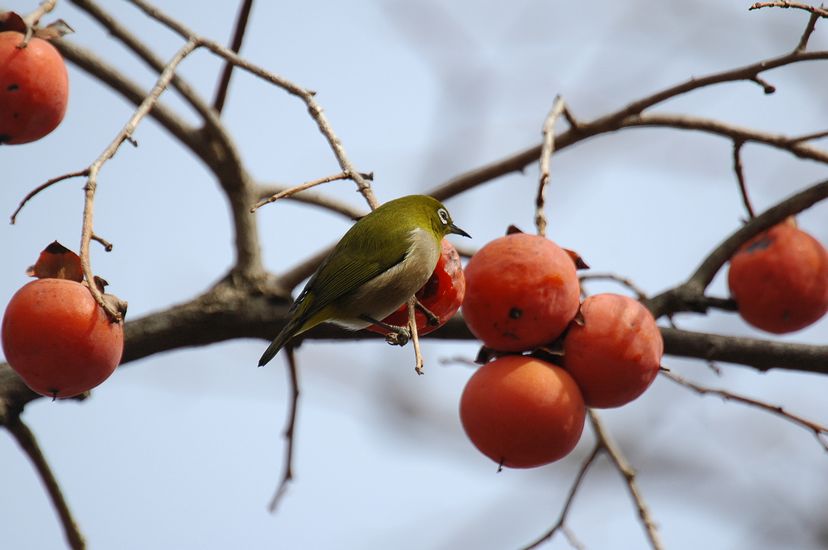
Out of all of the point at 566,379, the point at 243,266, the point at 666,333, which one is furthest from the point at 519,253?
the point at 243,266

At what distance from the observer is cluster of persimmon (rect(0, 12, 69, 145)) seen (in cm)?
256

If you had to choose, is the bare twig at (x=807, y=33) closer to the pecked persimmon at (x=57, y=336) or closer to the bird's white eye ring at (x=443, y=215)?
the bird's white eye ring at (x=443, y=215)

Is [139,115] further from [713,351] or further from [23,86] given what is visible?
[713,351]

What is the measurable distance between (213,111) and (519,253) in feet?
5.41

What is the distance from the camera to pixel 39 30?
273cm

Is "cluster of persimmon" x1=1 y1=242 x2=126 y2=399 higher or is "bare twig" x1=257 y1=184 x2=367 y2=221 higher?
"bare twig" x1=257 y1=184 x2=367 y2=221

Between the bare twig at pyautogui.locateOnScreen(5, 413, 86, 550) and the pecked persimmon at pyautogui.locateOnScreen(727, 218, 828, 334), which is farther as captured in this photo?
the pecked persimmon at pyautogui.locateOnScreen(727, 218, 828, 334)

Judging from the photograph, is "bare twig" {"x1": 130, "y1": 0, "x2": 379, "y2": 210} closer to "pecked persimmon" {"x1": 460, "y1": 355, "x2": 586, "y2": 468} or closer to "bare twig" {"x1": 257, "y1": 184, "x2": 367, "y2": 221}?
"pecked persimmon" {"x1": 460, "y1": 355, "x2": 586, "y2": 468}

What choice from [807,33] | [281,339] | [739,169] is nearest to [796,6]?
[807,33]

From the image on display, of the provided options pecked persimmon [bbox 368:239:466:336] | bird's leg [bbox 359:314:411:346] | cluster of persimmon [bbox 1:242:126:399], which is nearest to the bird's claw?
bird's leg [bbox 359:314:411:346]

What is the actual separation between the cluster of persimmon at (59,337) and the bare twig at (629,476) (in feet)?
5.42

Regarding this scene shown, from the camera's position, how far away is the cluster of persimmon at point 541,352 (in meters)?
2.45

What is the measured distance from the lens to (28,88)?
257 centimetres

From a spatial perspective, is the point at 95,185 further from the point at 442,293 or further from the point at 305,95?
the point at 442,293
